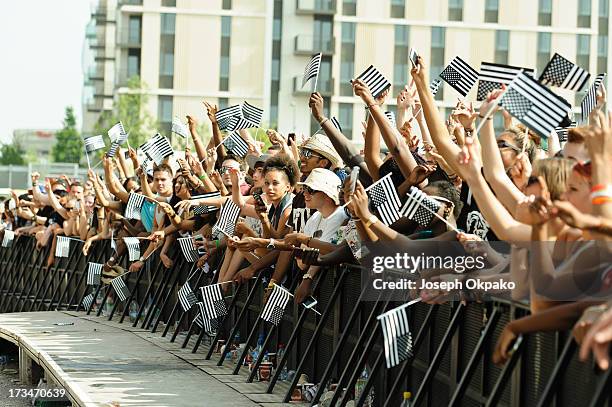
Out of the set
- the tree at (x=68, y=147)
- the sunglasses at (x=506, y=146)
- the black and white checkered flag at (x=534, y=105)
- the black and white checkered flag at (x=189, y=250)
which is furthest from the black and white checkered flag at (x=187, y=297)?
the tree at (x=68, y=147)

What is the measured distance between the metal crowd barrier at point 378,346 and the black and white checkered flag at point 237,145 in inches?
59.8

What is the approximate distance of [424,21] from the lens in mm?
80438

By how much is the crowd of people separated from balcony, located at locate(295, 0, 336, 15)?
61940mm

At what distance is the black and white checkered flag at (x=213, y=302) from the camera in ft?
50.7

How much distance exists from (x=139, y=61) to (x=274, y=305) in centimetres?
A: 7458

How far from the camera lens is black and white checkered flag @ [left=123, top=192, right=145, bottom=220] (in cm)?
1888

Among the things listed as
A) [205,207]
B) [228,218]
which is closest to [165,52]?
[205,207]

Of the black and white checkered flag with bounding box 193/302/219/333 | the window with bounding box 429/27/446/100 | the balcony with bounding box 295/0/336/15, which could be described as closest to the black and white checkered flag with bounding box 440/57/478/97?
the black and white checkered flag with bounding box 193/302/219/333

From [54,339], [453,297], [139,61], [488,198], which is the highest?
[139,61]

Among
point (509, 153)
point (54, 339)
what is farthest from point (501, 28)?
point (509, 153)

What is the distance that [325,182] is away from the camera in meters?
11.8

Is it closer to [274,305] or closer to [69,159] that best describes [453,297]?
[274,305]

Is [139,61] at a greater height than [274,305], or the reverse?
[139,61]

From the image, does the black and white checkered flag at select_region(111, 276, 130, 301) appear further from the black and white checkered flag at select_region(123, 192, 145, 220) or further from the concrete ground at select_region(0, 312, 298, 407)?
the black and white checkered flag at select_region(123, 192, 145, 220)
